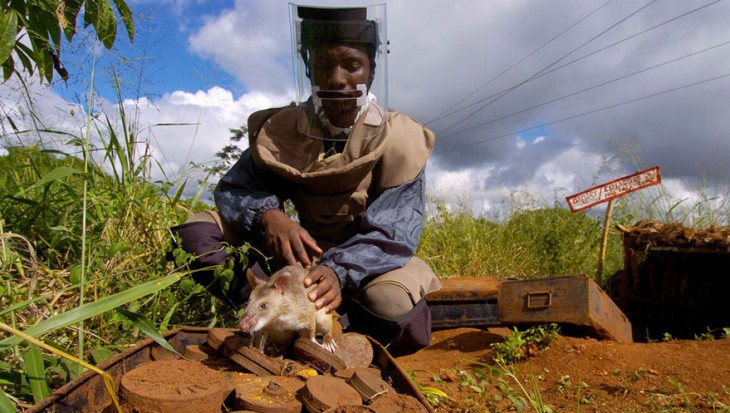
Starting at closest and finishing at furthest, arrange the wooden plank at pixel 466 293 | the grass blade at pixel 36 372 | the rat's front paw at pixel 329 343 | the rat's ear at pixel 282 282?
1. the grass blade at pixel 36 372
2. the rat's ear at pixel 282 282
3. the rat's front paw at pixel 329 343
4. the wooden plank at pixel 466 293

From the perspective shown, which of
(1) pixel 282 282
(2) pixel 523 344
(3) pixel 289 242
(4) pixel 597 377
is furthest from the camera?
(2) pixel 523 344

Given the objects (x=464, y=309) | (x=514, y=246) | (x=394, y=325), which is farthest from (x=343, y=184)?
(x=514, y=246)

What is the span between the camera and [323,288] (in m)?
2.18

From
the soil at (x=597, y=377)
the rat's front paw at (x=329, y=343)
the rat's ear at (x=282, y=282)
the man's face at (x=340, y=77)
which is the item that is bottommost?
the soil at (x=597, y=377)

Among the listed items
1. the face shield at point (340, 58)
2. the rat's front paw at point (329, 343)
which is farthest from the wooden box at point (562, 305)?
the rat's front paw at point (329, 343)

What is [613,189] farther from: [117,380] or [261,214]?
[117,380]

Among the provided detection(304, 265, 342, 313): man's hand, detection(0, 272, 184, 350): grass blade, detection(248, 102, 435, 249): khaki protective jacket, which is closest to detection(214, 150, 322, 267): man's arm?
detection(248, 102, 435, 249): khaki protective jacket

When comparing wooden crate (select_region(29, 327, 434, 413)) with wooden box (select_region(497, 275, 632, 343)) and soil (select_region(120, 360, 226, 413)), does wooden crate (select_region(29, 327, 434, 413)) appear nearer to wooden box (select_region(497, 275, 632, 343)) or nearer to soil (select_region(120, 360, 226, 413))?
soil (select_region(120, 360, 226, 413))

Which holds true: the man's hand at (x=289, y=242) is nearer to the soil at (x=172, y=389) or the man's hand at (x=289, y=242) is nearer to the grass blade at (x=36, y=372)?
the soil at (x=172, y=389)

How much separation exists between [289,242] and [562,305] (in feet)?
7.96

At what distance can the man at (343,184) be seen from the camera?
2723mm

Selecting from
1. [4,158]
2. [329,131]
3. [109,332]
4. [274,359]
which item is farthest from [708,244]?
[4,158]

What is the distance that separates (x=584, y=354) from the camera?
376 cm

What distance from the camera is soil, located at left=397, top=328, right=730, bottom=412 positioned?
9.07ft
